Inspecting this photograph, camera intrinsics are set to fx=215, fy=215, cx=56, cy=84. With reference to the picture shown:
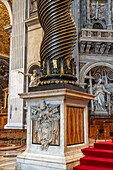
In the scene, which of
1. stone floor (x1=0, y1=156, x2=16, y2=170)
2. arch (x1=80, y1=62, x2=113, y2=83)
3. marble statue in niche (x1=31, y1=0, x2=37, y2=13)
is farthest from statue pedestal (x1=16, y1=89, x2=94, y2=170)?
marble statue in niche (x1=31, y1=0, x2=37, y2=13)

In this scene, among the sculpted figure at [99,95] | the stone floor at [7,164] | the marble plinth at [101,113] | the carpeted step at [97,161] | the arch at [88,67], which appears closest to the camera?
the carpeted step at [97,161]

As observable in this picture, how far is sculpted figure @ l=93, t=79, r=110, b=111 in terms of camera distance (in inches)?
501

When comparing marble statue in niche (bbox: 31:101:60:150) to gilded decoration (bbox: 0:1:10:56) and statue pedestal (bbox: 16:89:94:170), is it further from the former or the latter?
gilded decoration (bbox: 0:1:10:56)

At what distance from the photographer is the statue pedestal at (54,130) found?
3.76 meters

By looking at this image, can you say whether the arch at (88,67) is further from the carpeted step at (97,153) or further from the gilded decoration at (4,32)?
the gilded decoration at (4,32)

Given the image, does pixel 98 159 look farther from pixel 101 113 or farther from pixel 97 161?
pixel 101 113

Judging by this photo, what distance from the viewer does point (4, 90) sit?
67.9 feet

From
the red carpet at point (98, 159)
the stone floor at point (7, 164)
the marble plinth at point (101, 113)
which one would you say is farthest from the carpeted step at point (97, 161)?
the marble plinth at point (101, 113)

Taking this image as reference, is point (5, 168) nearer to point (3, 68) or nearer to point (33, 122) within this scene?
point (33, 122)

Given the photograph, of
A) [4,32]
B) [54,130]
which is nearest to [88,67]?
[54,130]

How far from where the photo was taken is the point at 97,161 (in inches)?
146

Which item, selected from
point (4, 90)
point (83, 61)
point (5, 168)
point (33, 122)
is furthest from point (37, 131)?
point (4, 90)

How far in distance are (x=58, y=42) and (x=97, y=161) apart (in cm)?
235

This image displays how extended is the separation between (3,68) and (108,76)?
445 inches
